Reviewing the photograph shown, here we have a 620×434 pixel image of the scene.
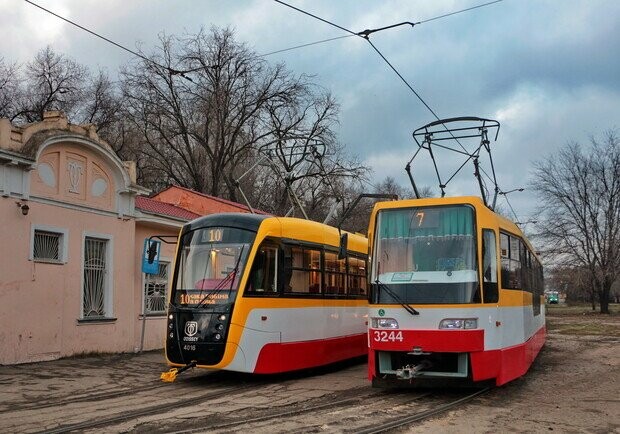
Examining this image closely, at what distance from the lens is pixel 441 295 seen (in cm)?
936

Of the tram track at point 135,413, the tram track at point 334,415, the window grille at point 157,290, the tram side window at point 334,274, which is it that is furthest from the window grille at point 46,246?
the tram track at point 334,415

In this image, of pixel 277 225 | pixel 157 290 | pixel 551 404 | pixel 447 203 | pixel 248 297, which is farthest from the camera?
pixel 157 290

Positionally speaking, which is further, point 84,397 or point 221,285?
point 221,285

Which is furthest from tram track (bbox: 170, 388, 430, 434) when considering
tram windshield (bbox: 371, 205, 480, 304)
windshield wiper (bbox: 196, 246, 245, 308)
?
windshield wiper (bbox: 196, 246, 245, 308)

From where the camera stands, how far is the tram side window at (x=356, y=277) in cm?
1465

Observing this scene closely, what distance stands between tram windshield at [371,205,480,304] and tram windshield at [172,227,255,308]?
2.60m

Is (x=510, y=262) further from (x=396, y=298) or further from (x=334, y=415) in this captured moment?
(x=334, y=415)

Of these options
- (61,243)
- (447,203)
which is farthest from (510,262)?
(61,243)

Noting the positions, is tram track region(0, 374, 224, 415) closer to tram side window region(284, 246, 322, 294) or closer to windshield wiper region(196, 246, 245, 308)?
windshield wiper region(196, 246, 245, 308)

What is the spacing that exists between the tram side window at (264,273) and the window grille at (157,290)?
23.0ft

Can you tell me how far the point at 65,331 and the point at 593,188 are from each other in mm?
42153

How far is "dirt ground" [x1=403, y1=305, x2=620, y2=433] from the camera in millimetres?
7793

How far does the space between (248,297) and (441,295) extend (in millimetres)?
3470

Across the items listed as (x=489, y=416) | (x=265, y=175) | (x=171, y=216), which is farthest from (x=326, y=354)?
(x=265, y=175)
